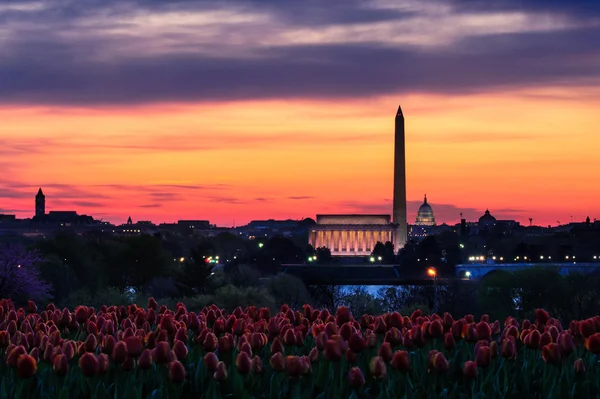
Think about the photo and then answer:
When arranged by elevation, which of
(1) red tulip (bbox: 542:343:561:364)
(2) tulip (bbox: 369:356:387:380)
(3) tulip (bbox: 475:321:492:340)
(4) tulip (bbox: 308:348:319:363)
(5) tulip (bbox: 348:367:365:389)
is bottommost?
(5) tulip (bbox: 348:367:365:389)

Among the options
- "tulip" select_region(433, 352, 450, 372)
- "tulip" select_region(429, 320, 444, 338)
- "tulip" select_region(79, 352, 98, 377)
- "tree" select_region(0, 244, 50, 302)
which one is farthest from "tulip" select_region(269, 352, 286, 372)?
"tree" select_region(0, 244, 50, 302)

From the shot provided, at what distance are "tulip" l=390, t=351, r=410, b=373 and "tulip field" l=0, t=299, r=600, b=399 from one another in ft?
0.04

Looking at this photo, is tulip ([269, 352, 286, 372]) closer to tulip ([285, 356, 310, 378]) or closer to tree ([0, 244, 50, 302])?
tulip ([285, 356, 310, 378])

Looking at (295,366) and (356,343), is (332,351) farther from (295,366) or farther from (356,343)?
(295,366)

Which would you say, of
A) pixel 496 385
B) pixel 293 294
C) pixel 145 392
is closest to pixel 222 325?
pixel 145 392

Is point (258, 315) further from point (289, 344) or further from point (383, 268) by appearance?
point (383, 268)

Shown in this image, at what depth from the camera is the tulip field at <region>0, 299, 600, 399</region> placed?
1408 cm

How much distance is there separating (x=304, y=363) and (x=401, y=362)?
3.93 ft

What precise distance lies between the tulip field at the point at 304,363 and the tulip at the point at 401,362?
0.04 feet

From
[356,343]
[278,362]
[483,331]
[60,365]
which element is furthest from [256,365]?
[483,331]

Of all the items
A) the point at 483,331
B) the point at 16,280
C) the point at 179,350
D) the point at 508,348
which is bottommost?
the point at 179,350

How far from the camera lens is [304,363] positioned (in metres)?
13.9

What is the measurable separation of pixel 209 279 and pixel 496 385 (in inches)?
3190

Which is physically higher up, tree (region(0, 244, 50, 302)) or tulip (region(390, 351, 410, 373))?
tree (region(0, 244, 50, 302))
